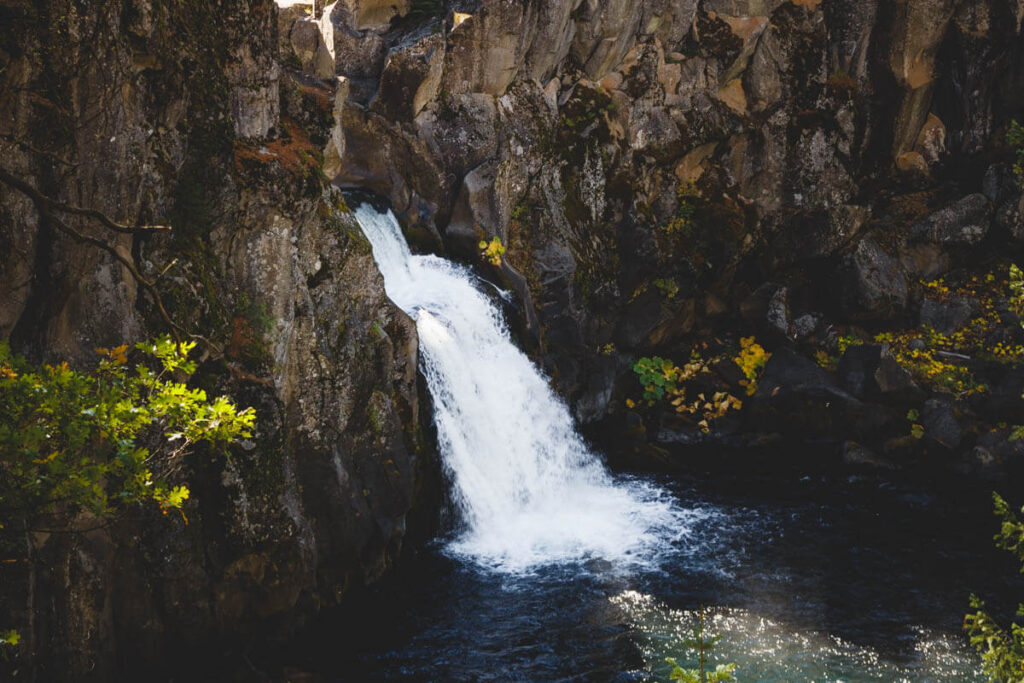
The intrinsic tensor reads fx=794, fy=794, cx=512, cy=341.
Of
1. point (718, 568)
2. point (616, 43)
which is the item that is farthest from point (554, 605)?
point (616, 43)

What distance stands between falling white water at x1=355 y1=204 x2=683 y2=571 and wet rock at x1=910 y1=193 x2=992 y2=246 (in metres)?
14.0

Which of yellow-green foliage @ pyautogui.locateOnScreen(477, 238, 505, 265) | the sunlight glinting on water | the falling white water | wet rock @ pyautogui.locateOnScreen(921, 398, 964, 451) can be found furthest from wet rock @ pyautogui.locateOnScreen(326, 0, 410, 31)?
wet rock @ pyautogui.locateOnScreen(921, 398, 964, 451)

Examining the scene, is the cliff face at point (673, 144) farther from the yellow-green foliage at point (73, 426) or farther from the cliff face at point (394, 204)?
the yellow-green foliage at point (73, 426)

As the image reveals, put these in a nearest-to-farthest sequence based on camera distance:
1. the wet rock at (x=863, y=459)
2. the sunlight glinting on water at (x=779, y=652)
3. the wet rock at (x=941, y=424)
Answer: the sunlight glinting on water at (x=779, y=652), the wet rock at (x=863, y=459), the wet rock at (x=941, y=424)

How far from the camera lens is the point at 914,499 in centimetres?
1764

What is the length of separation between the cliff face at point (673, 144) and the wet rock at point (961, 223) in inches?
5.1

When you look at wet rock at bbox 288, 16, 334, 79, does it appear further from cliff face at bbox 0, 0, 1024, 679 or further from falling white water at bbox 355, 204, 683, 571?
falling white water at bbox 355, 204, 683, 571

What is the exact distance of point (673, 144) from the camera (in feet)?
75.9

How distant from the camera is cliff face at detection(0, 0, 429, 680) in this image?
26.6ft

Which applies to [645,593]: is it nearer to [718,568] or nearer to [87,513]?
[718,568]

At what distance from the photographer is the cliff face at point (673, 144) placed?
1848 cm

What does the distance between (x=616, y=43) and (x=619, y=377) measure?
360 inches

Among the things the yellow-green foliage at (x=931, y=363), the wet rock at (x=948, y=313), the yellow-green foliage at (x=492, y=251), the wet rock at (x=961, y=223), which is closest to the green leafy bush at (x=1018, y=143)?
the wet rock at (x=961, y=223)

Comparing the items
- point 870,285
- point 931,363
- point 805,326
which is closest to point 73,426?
point 805,326
